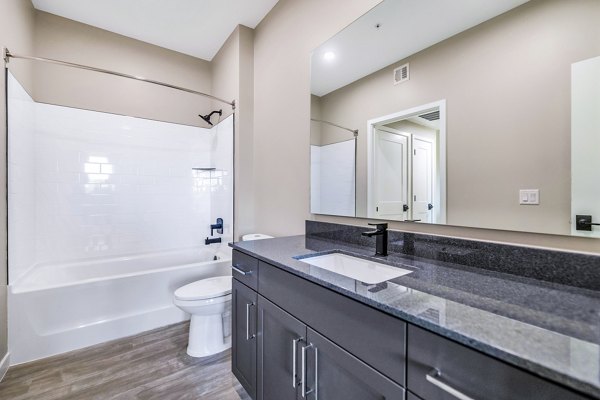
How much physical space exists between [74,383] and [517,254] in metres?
2.47

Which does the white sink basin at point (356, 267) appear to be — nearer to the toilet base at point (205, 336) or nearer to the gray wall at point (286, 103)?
the gray wall at point (286, 103)

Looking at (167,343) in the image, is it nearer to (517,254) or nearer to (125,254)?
(125,254)

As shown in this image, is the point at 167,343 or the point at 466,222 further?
the point at 167,343

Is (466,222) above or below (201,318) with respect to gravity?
above

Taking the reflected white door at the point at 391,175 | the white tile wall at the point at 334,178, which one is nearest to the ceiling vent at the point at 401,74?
the reflected white door at the point at 391,175

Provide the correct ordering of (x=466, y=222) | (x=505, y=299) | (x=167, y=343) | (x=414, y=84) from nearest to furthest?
1. (x=505, y=299)
2. (x=466, y=222)
3. (x=414, y=84)
4. (x=167, y=343)

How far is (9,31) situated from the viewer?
1935 millimetres

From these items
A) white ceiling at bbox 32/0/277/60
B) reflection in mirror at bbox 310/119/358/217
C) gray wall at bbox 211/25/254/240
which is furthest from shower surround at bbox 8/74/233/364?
reflection in mirror at bbox 310/119/358/217

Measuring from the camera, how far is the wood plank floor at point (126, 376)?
1.60 metres

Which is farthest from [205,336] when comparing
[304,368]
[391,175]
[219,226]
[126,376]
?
[391,175]

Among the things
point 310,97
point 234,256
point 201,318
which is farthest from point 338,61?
point 201,318

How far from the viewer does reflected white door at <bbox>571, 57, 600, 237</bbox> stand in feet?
2.72

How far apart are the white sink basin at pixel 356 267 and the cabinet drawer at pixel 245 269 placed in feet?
0.89

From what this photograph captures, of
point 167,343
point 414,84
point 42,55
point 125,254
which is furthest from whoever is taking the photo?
point 125,254
